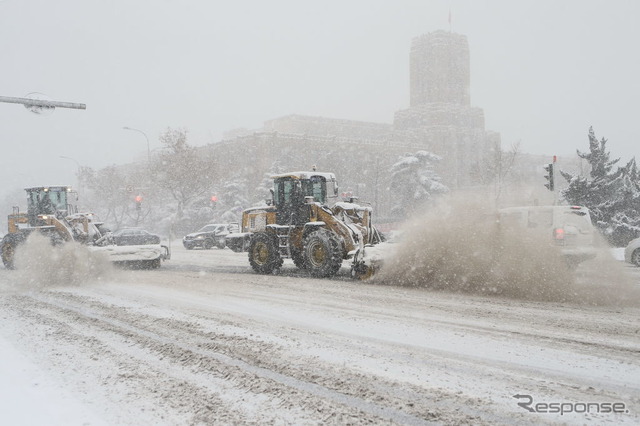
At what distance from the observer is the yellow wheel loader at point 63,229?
15.5 metres

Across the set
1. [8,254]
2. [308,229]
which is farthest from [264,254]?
[8,254]

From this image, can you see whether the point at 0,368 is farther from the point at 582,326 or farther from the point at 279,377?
the point at 582,326

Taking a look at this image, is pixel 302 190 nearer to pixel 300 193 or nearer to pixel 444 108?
pixel 300 193

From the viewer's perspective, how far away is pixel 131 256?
50.3ft

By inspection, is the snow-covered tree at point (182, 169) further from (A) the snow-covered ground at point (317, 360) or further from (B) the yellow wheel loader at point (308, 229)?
(A) the snow-covered ground at point (317, 360)

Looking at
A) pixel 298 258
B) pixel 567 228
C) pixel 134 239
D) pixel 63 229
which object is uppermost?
pixel 567 228

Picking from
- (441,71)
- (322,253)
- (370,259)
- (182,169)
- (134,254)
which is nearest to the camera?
(370,259)

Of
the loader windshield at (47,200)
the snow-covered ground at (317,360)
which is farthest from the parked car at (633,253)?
the loader windshield at (47,200)

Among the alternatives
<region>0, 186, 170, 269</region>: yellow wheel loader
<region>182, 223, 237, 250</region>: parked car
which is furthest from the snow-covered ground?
<region>182, 223, 237, 250</region>: parked car

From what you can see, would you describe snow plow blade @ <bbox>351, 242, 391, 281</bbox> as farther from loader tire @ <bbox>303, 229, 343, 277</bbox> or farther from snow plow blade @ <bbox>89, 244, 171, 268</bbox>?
snow plow blade @ <bbox>89, 244, 171, 268</bbox>

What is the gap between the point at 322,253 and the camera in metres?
12.4

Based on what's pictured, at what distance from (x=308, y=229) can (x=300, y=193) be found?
1.10 m

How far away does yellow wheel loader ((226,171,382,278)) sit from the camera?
39.5 feet

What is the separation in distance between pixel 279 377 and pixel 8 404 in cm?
240
